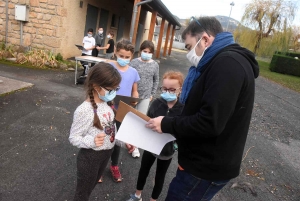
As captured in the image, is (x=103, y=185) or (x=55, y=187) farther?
(x=103, y=185)

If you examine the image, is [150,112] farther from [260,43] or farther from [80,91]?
[260,43]

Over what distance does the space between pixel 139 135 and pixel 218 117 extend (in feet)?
2.37

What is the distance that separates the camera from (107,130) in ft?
6.40

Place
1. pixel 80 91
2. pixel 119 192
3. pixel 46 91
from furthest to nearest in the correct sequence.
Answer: pixel 80 91, pixel 46 91, pixel 119 192

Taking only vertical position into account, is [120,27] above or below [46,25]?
above

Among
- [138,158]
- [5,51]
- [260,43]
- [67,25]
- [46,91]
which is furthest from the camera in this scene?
[260,43]

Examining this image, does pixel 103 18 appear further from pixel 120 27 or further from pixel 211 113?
pixel 211 113

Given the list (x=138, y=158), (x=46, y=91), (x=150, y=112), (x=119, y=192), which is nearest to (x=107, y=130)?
(x=150, y=112)

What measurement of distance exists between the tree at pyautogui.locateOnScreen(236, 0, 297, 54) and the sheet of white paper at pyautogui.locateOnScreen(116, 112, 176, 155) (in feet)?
89.3

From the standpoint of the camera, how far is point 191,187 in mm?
1534

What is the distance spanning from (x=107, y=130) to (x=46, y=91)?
14.8ft

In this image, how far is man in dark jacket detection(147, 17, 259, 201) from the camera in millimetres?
1256

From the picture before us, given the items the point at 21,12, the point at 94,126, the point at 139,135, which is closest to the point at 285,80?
the point at 21,12

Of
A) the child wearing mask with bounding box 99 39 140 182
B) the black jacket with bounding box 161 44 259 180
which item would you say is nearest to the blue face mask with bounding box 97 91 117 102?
the black jacket with bounding box 161 44 259 180
